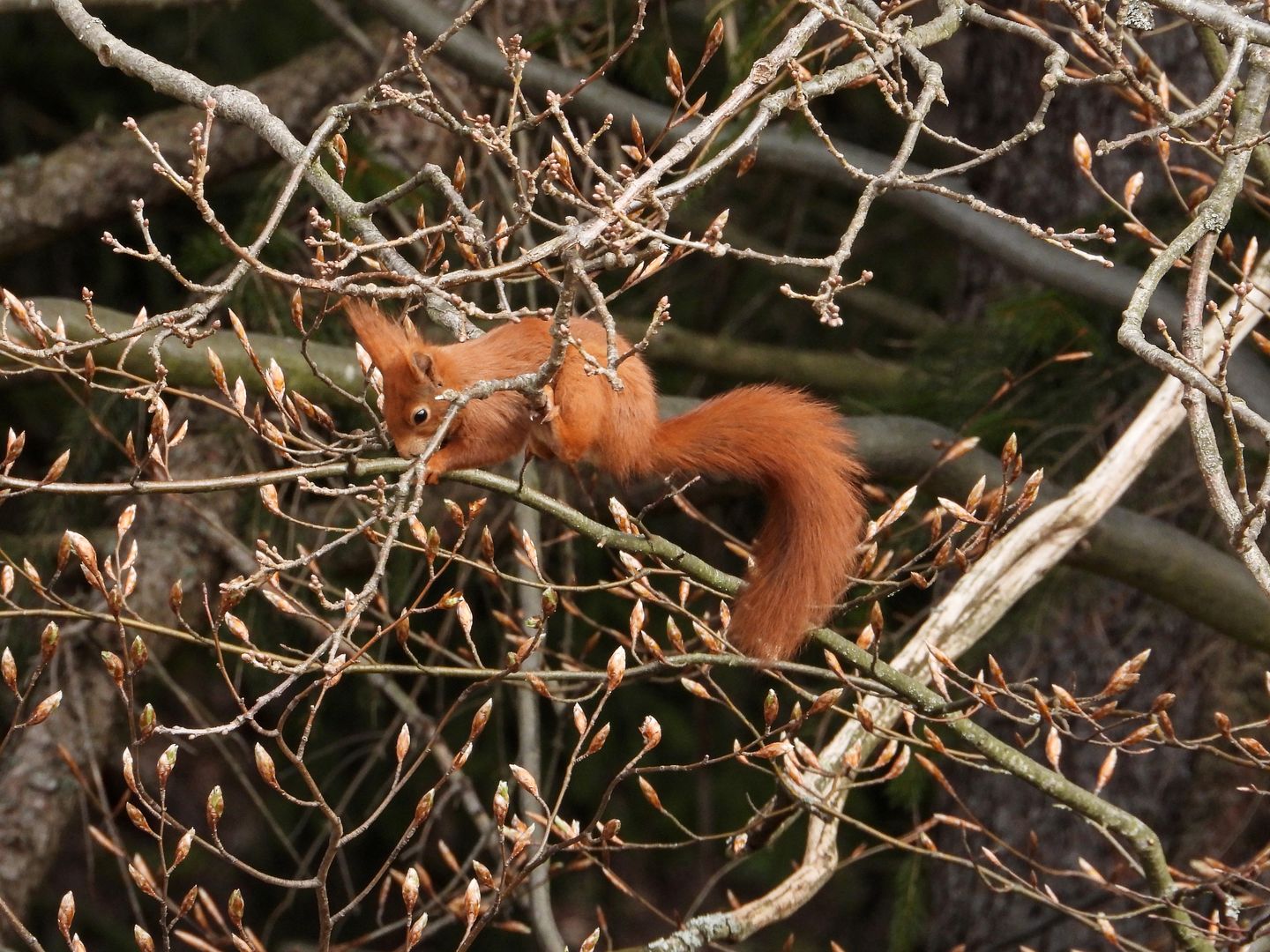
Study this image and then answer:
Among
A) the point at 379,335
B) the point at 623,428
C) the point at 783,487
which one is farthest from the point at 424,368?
the point at 783,487

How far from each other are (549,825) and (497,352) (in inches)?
41.7

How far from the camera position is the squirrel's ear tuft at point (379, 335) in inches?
103

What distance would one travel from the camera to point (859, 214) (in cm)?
155

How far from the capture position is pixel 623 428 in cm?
259

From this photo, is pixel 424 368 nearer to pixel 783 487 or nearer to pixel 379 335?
pixel 379 335

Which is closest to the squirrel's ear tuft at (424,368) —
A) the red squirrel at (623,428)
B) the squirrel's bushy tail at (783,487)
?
the red squirrel at (623,428)

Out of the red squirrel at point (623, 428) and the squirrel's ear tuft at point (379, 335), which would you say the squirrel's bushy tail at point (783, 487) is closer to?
the red squirrel at point (623, 428)

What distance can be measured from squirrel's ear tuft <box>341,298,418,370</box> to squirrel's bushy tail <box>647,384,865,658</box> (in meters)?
0.48

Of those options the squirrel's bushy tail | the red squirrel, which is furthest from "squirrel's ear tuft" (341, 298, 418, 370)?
the squirrel's bushy tail

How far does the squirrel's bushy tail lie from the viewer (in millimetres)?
2162

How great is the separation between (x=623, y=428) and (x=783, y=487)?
30cm

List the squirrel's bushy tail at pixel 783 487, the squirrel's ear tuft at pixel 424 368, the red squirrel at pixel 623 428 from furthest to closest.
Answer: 1. the squirrel's ear tuft at pixel 424 368
2. the red squirrel at pixel 623 428
3. the squirrel's bushy tail at pixel 783 487

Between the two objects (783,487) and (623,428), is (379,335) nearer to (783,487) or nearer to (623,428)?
(623,428)

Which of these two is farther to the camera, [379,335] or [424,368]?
[379,335]
